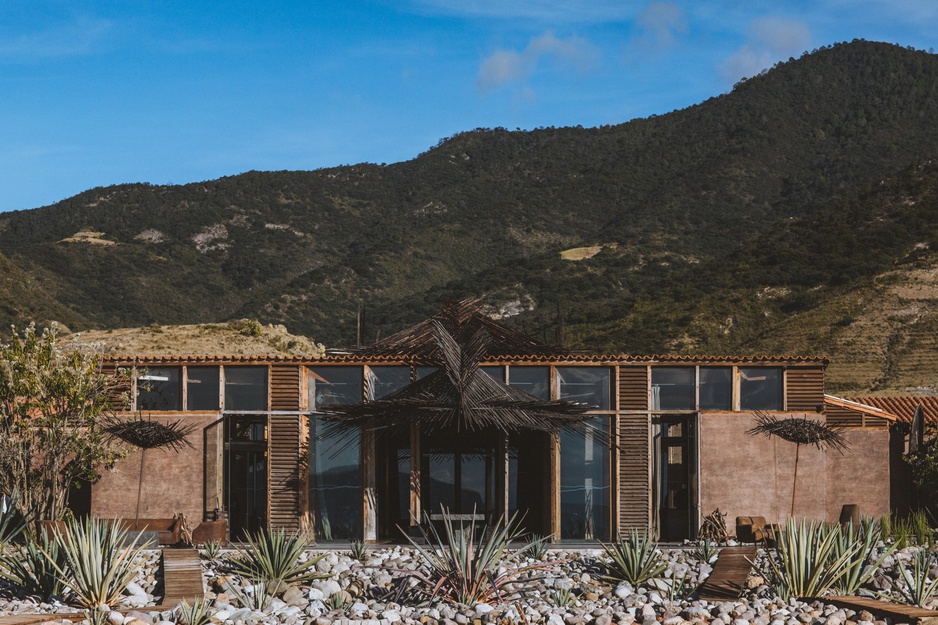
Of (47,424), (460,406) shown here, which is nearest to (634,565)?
(460,406)

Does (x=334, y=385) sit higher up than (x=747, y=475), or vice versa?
(x=334, y=385)

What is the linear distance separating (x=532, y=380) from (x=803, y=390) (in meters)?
4.57

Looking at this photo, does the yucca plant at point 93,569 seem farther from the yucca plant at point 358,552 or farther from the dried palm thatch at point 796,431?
the dried palm thatch at point 796,431

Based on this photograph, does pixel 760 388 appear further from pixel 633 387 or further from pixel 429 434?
pixel 429 434

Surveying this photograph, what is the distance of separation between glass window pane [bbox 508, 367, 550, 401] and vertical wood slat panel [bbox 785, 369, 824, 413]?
407 cm

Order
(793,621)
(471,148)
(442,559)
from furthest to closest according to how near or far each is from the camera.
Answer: (471,148), (442,559), (793,621)

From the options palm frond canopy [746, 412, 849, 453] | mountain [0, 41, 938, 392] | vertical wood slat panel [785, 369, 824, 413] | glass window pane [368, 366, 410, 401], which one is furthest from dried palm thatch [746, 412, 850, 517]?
mountain [0, 41, 938, 392]

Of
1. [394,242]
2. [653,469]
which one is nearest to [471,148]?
[394,242]

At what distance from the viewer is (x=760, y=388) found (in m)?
20.2

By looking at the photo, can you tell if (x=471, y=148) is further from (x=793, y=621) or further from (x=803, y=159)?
(x=793, y=621)

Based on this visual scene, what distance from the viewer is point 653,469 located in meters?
20.6

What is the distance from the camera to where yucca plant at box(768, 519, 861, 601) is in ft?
46.5

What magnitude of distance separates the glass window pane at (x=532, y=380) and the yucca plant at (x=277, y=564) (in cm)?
548

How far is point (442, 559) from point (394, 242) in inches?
2375
